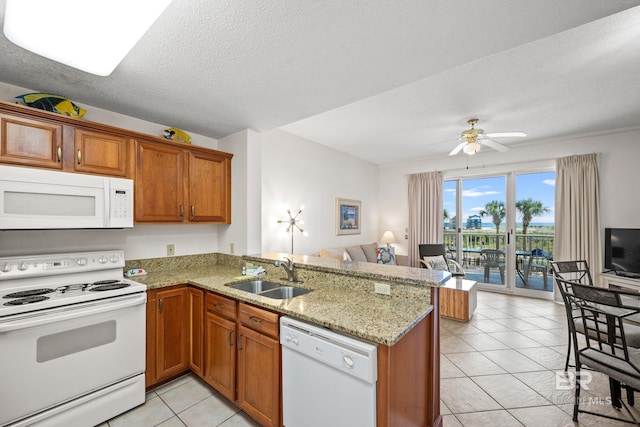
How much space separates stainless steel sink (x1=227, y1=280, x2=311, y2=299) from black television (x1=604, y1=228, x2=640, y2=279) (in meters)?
4.50

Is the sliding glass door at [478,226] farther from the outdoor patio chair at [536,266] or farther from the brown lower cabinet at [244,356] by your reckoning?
the brown lower cabinet at [244,356]

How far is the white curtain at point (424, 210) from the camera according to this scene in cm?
567

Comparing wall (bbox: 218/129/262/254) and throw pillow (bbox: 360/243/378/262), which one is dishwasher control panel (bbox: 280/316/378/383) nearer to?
wall (bbox: 218/129/262/254)

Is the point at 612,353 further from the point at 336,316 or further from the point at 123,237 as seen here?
the point at 123,237

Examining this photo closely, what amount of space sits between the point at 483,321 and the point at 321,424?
322cm

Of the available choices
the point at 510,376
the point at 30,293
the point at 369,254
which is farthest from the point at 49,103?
the point at 369,254

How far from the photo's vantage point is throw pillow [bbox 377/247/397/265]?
17.9 feet

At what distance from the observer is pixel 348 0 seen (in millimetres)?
1263

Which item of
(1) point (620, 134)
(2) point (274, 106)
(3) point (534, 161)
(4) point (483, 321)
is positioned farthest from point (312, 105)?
(1) point (620, 134)

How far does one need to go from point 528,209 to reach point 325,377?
526cm

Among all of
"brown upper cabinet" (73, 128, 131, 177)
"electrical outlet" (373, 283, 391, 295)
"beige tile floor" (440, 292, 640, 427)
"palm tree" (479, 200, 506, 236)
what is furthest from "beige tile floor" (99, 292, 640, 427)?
"palm tree" (479, 200, 506, 236)

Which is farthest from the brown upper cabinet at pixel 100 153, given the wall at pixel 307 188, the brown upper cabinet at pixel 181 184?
the wall at pixel 307 188

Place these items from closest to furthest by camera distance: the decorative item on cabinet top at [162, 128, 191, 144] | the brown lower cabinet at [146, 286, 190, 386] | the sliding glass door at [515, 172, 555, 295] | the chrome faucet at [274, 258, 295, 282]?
the brown lower cabinet at [146, 286, 190, 386], the chrome faucet at [274, 258, 295, 282], the decorative item on cabinet top at [162, 128, 191, 144], the sliding glass door at [515, 172, 555, 295]

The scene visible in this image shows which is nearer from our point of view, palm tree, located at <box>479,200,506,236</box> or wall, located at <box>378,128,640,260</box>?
wall, located at <box>378,128,640,260</box>
